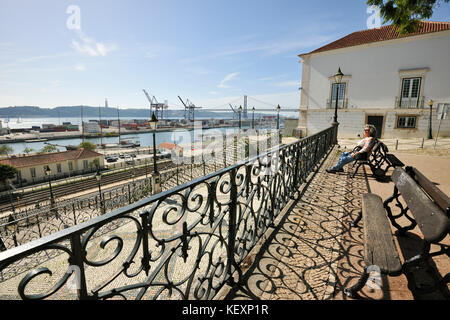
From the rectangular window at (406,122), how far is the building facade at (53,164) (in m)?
31.7

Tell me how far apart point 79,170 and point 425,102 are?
3687 centimetres

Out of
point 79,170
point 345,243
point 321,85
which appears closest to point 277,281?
point 345,243

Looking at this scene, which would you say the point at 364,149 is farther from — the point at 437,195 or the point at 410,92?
the point at 410,92

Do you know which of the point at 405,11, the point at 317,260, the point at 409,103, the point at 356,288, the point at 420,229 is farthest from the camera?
the point at 409,103

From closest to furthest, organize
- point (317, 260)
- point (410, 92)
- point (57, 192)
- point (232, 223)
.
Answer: point (232, 223)
point (317, 260)
point (410, 92)
point (57, 192)

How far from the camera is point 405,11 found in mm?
4855

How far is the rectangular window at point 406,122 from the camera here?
1884 cm

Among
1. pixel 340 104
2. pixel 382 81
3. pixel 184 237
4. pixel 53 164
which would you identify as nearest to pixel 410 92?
pixel 382 81

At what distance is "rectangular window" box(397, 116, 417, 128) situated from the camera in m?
18.8

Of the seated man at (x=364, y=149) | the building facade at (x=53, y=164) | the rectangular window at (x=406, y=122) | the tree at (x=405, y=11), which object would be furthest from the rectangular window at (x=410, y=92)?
the building facade at (x=53, y=164)

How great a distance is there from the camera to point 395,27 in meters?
5.42

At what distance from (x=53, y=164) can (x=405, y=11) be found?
32000 millimetres

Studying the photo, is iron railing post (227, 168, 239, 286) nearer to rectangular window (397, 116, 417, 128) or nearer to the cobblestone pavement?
the cobblestone pavement
